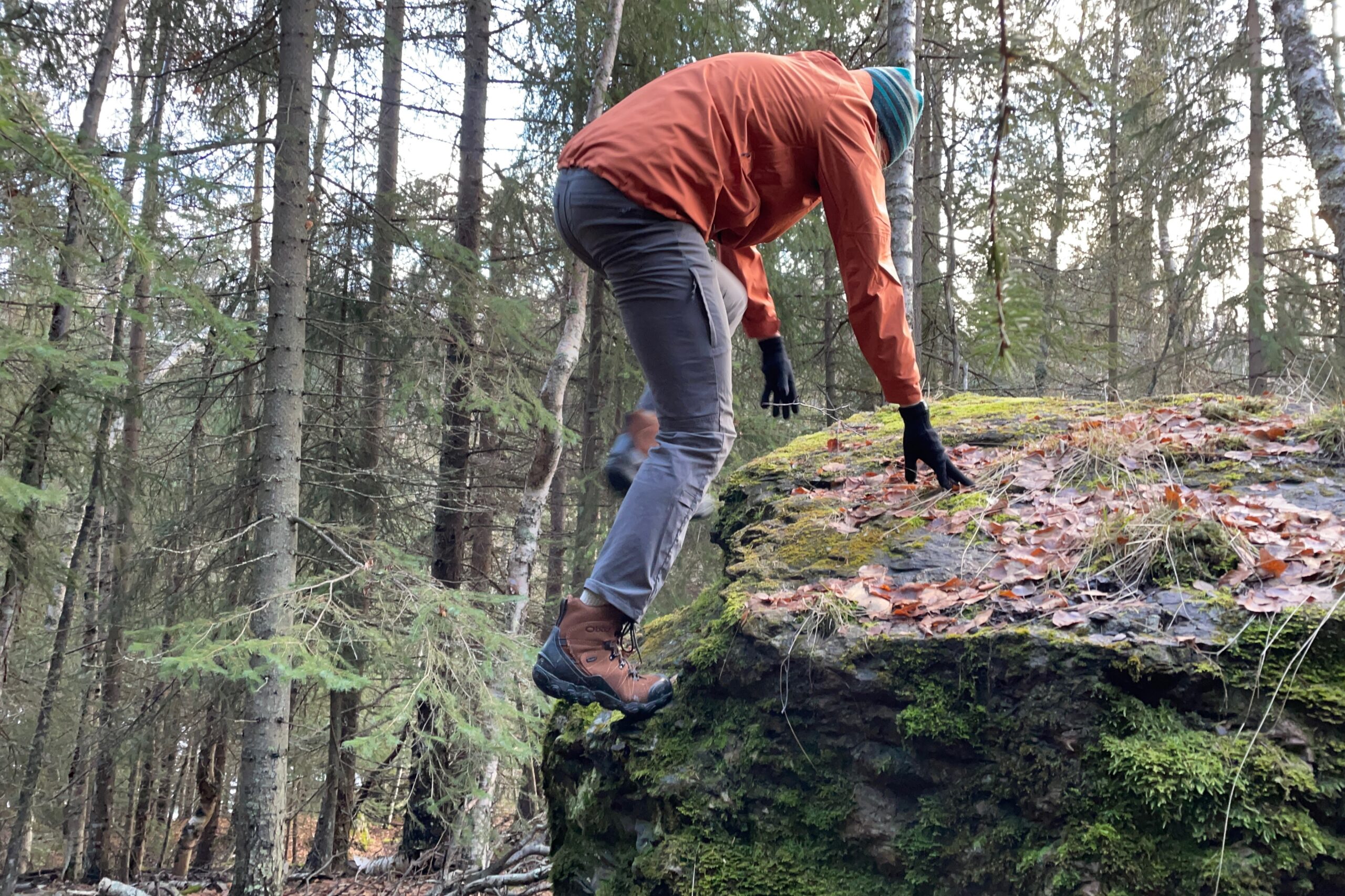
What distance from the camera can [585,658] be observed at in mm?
2289

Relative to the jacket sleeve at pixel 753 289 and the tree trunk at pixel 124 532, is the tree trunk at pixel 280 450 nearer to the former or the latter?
the tree trunk at pixel 124 532

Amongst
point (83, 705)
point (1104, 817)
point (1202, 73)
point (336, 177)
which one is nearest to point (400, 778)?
point (83, 705)

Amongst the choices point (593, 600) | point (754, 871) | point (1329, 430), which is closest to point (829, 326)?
point (1329, 430)

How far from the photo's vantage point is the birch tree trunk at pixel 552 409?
7250 mm

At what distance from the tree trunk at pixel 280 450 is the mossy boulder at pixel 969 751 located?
12.9ft

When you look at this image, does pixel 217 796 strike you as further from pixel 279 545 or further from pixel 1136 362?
pixel 1136 362

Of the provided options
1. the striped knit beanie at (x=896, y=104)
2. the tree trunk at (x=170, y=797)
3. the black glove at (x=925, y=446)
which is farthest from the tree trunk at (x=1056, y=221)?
the tree trunk at (x=170, y=797)

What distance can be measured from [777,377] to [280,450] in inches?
173

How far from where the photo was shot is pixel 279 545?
5.89 metres

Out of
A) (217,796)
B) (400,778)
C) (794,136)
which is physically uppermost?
(794,136)

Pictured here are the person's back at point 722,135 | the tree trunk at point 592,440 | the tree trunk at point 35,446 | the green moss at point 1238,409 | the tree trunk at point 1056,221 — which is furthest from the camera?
the tree trunk at point 592,440

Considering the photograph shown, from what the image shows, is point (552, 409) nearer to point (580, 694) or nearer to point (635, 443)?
point (635, 443)

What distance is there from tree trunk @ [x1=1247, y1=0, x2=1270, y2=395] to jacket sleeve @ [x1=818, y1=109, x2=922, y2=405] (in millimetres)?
9962

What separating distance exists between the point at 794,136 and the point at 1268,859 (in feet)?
6.59
